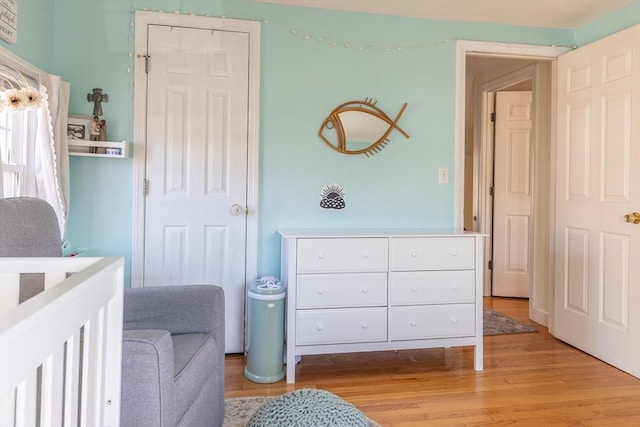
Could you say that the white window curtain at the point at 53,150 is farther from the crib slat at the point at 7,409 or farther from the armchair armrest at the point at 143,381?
the crib slat at the point at 7,409

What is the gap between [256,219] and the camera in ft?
8.95

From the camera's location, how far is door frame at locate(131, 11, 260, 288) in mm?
2582

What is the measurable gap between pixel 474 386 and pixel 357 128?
67.6 inches

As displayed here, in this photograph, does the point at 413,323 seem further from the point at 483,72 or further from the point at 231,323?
the point at 483,72

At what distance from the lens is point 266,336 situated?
7.68 ft

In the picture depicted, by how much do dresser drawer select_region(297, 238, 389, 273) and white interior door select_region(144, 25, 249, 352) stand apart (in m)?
0.57

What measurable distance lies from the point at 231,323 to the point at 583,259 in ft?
7.79

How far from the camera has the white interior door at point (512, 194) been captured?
434cm

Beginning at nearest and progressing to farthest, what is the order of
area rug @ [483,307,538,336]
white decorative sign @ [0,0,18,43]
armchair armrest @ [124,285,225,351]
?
armchair armrest @ [124,285,225,351]
white decorative sign @ [0,0,18,43]
area rug @ [483,307,538,336]

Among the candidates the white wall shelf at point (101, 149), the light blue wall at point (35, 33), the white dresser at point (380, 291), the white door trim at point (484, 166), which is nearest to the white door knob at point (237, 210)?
the white dresser at point (380, 291)

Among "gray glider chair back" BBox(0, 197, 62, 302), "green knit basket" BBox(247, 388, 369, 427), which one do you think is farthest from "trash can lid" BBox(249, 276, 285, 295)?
"gray glider chair back" BBox(0, 197, 62, 302)

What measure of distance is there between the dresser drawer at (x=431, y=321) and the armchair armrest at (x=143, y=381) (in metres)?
1.50

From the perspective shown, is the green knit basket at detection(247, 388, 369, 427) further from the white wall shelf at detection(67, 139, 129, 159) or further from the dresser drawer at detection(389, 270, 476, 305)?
the white wall shelf at detection(67, 139, 129, 159)

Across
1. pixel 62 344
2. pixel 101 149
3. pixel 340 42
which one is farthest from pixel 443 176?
pixel 62 344
